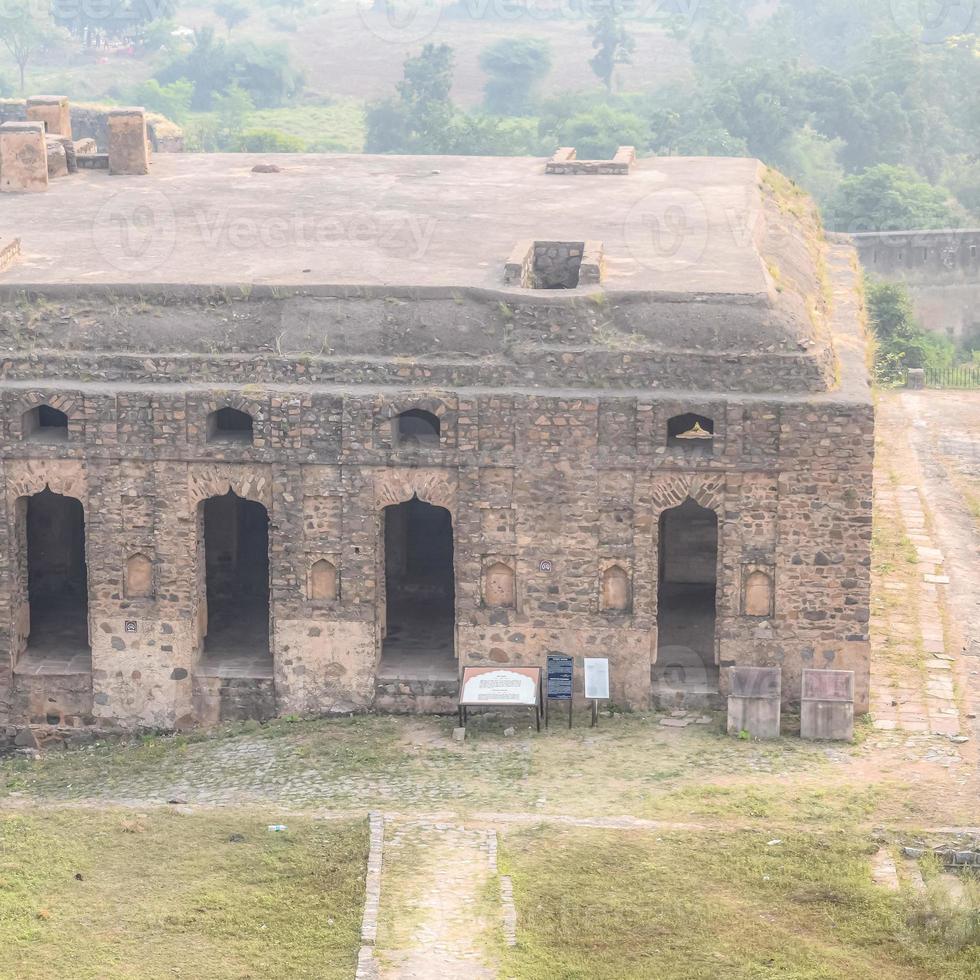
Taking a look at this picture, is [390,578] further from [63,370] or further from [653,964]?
[653,964]

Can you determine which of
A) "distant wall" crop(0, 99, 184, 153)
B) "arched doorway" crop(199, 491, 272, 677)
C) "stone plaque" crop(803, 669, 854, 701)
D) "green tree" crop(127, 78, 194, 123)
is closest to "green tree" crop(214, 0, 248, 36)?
"green tree" crop(127, 78, 194, 123)

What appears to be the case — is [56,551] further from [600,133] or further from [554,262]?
[600,133]

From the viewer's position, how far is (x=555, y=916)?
55.4 feet

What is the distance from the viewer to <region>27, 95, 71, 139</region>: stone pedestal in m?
33.5

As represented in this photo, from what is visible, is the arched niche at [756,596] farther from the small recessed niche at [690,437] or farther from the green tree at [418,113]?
the green tree at [418,113]

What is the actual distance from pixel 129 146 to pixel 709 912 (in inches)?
729

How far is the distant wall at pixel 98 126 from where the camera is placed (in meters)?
42.8

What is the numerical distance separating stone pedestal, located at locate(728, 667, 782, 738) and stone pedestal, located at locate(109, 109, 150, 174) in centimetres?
1475

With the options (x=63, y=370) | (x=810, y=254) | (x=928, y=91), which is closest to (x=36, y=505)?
(x=63, y=370)

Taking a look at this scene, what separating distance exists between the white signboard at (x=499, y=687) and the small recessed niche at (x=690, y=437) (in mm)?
2717

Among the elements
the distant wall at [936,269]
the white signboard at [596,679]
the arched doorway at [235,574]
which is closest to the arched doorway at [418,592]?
the arched doorway at [235,574]

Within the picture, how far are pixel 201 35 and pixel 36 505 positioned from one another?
6793 cm

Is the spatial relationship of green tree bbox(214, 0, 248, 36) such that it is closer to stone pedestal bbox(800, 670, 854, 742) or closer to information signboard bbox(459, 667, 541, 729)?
information signboard bbox(459, 667, 541, 729)

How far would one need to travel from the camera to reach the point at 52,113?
111 ft
